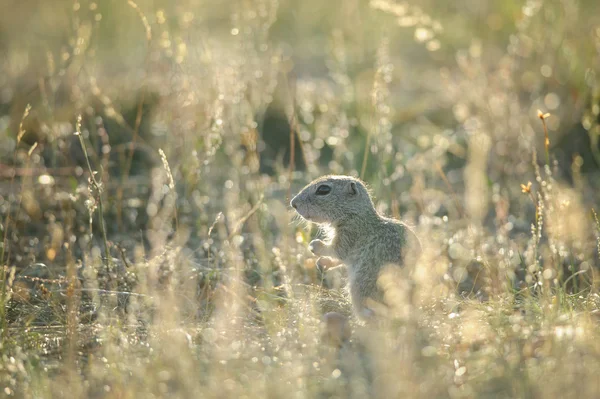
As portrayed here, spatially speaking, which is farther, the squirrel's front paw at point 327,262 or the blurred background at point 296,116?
the blurred background at point 296,116

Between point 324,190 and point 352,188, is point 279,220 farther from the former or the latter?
point 352,188

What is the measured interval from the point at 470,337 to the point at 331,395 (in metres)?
0.75

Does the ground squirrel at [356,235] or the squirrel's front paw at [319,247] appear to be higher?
the ground squirrel at [356,235]

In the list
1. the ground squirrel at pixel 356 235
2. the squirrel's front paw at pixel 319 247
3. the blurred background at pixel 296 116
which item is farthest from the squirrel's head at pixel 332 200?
the blurred background at pixel 296 116

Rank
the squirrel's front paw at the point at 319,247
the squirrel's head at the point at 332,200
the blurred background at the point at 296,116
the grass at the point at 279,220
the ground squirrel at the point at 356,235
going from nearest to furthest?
the grass at the point at 279,220 < the ground squirrel at the point at 356,235 < the squirrel's front paw at the point at 319,247 < the squirrel's head at the point at 332,200 < the blurred background at the point at 296,116

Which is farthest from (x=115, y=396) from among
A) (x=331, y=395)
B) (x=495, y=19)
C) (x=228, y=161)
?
(x=495, y=19)

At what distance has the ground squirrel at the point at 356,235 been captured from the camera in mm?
3822

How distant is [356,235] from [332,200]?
31cm

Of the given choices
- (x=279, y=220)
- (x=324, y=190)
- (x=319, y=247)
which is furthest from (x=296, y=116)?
(x=319, y=247)

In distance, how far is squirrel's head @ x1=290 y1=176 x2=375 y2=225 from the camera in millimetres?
4418

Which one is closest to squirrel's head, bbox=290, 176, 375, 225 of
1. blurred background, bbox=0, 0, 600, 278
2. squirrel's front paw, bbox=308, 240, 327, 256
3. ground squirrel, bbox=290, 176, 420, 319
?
ground squirrel, bbox=290, 176, 420, 319

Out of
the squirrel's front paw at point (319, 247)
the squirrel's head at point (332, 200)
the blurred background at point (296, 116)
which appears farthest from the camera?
the blurred background at point (296, 116)

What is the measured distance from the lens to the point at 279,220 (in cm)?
545

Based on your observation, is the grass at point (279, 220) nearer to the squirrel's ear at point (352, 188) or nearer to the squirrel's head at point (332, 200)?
the squirrel's head at point (332, 200)
